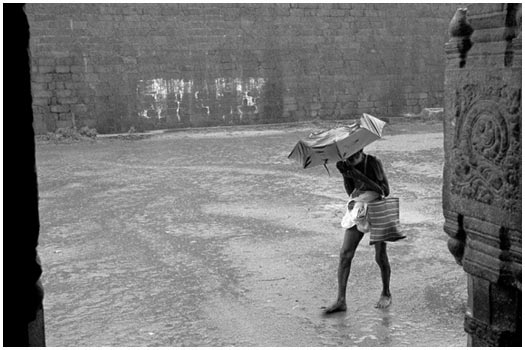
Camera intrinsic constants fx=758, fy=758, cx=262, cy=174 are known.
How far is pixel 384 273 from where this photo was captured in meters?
5.55

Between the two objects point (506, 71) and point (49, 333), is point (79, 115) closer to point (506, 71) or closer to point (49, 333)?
point (49, 333)

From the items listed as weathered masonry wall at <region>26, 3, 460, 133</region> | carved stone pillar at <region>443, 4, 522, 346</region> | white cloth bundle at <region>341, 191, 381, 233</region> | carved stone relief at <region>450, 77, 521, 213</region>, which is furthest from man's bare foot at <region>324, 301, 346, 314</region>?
A: weathered masonry wall at <region>26, 3, 460, 133</region>

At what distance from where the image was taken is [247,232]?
26.4ft

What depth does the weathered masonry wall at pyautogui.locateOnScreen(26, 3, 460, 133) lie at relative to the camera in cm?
1788

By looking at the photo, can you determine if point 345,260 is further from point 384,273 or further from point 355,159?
point 355,159

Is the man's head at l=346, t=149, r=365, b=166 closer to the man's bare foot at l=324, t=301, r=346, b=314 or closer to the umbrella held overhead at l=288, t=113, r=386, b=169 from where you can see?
the umbrella held overhead at l=288, t=113, r=386, b=169

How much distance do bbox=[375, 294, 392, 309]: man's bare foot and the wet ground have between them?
0.19ft

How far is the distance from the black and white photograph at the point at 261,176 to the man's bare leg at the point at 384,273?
0.7 inches

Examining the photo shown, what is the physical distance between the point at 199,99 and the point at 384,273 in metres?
14.0

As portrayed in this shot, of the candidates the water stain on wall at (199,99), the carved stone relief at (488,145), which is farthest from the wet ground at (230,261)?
the water stain on wall at (199,99)

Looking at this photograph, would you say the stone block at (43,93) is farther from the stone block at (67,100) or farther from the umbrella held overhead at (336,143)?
the umbrella held overhead at (336,143)

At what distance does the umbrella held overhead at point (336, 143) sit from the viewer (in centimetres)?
494

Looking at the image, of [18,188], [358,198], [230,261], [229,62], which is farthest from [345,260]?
[229,62]

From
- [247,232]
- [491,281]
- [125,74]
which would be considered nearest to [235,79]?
[125,74]
